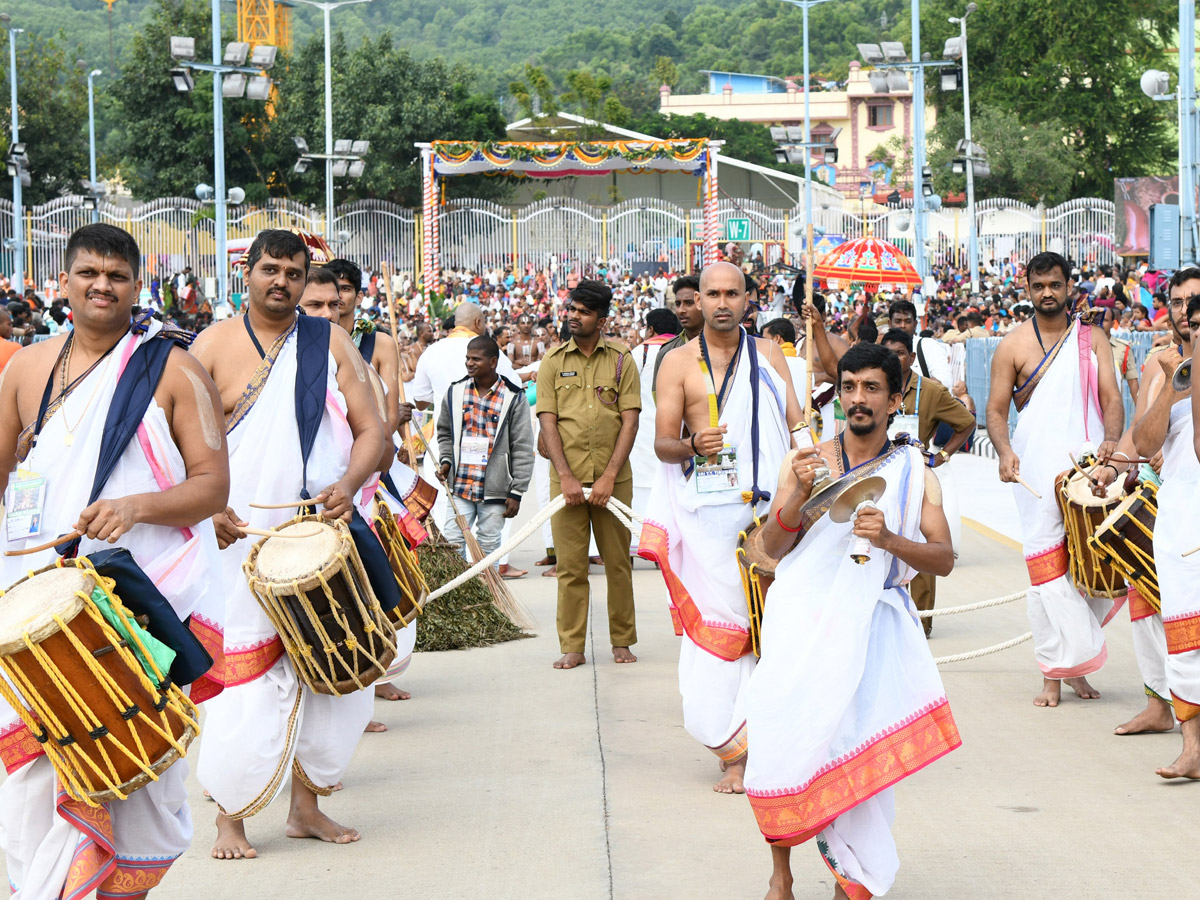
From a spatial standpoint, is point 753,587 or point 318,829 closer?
point 318,829

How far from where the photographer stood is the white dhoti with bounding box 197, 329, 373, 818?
5801 mm

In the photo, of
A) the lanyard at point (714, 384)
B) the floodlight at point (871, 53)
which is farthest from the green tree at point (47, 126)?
the lanyard at point (714, 384)

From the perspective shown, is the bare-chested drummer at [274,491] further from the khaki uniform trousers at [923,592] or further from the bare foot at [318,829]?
the khaki uniform trousers at [923,592]

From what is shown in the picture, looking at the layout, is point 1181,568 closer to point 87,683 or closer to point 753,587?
point 753,587

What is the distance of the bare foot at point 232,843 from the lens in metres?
5.87

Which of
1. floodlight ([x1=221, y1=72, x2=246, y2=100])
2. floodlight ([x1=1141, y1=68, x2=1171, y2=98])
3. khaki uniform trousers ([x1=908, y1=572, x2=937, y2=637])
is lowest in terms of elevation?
khaki uniform trousers ([x1=908, y1=572, x2=937, y2=637])

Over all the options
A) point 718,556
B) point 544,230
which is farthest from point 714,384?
point 544,230

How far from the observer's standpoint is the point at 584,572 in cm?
943

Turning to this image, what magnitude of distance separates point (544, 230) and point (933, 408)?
38.2 meters

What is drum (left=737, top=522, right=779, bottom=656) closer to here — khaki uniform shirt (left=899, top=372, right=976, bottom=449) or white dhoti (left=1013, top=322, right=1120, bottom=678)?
white dhoti (left=1013, top=322, right=1120, bottom=678)

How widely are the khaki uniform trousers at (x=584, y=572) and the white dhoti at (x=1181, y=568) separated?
3313mm

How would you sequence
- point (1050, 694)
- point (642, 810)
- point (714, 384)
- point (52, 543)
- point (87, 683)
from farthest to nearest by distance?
point (1050, 694) → point (714, 384) → point (642, 810) → point (52, 543) → point (87, 683)

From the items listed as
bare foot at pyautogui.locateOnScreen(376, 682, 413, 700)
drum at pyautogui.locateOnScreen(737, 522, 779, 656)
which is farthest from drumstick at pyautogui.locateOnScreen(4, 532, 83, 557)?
bare foot at pyautogui.locateOnScreen(376, 682, 413, 700)

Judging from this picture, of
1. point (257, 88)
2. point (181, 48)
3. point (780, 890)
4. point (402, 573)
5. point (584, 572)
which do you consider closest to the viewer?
point (780, 890)
